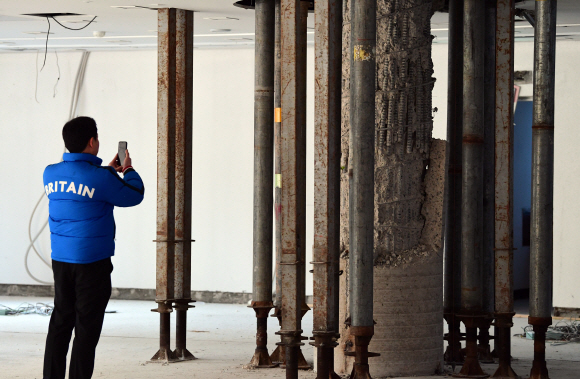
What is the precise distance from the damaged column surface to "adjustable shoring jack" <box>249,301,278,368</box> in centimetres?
183

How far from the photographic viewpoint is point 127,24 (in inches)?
328

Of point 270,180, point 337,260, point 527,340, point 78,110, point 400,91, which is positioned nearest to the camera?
point 337,260

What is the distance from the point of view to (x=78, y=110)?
10680 millimetres

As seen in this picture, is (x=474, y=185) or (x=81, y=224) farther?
(x=474, y=185)

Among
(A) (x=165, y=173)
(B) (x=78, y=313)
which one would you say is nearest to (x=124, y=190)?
(B) (x=78, y=313)

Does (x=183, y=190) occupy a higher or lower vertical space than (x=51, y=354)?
higher

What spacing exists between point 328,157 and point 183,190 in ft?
6.84

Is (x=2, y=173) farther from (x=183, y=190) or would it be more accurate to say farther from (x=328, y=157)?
(x=328, y=157)

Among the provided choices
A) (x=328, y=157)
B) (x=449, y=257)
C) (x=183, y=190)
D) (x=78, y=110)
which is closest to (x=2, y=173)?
(x=78, y=110)

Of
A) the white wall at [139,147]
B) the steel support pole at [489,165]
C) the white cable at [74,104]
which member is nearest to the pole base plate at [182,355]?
the steel support pole at [489,165]

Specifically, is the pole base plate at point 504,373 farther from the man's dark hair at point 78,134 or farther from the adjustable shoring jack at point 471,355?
the man's dark hair at point 78,134

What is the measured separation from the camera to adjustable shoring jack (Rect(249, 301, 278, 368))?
6.29m

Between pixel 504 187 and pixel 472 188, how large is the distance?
0.68 ft

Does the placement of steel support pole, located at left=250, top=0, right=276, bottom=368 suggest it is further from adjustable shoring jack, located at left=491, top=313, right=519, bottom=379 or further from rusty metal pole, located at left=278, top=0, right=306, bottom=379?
adjustable shoring jack, located at left=491, top=313, right=519, bottom=379
